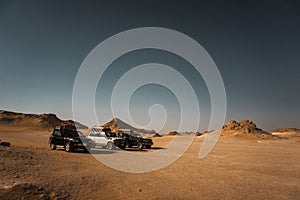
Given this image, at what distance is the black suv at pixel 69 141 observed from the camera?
1947 cm

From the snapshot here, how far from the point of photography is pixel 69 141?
19.5 metres

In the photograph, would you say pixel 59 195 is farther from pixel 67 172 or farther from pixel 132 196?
pixel 67 172

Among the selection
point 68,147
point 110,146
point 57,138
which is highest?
point 57,138

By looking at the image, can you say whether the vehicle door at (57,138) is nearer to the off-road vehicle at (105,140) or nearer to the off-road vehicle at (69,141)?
the off-road vehicle at (69,141)

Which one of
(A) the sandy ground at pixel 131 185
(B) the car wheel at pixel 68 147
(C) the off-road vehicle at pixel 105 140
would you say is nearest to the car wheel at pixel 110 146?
(C) the off-road vehicle at pixel 105 140

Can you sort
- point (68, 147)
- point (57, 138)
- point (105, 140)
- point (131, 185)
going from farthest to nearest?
point (105, 140)
point (57, 138)
point (68, 147)
point (131, 185)

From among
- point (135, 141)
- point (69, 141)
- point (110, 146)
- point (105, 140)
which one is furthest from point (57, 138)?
point (135, 141)

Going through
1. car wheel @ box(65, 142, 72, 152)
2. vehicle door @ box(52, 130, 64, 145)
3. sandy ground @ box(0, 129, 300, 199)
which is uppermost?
vehicle door @ box(52, 130, 64, 145)

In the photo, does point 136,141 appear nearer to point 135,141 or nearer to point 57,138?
point 135,141

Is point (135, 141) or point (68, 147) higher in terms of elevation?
point (135, 141)

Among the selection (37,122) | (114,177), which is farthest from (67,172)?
(37,122)

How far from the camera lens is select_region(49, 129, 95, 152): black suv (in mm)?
19469

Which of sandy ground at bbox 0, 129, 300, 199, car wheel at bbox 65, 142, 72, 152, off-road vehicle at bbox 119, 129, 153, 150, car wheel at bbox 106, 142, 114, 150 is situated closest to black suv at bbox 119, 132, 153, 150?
off-road vehicle at bbox 119, 129, 153, 150

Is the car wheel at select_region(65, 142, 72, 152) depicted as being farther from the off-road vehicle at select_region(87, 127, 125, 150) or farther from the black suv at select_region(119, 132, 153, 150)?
the black suv at select_region(119, 132, 153, 150)
